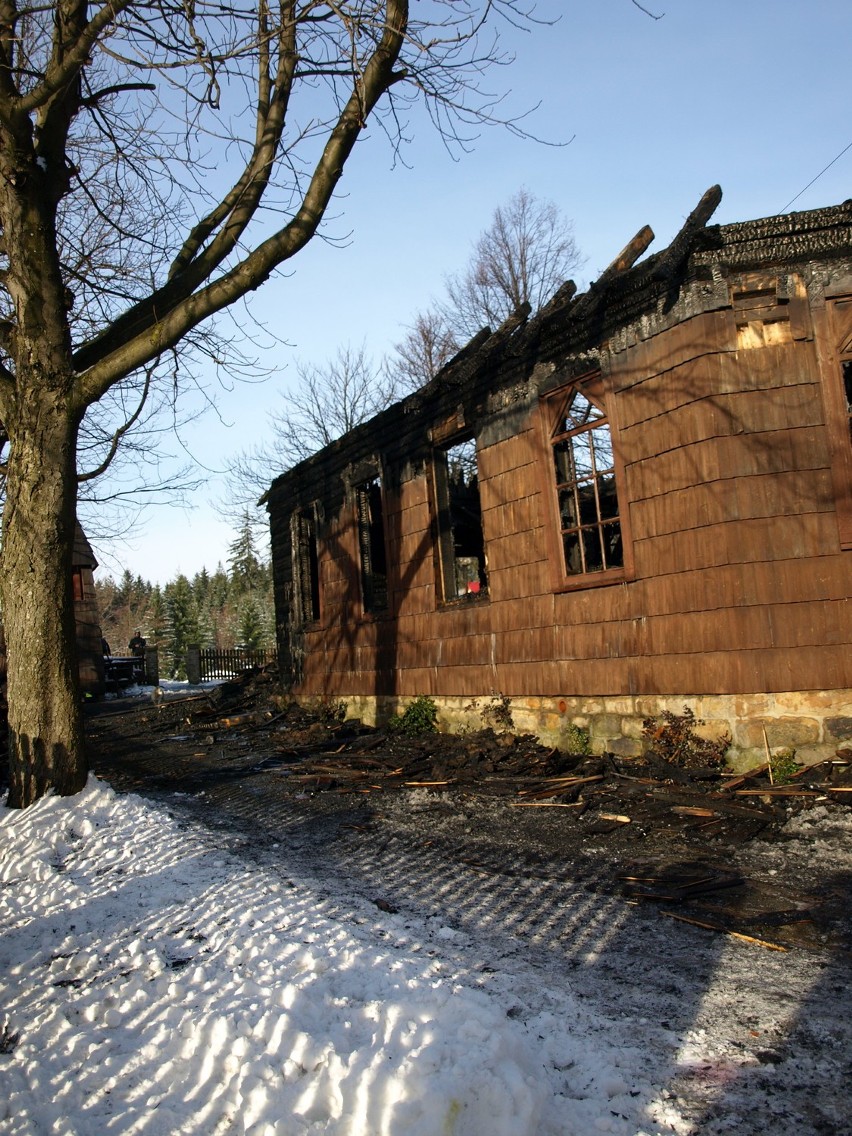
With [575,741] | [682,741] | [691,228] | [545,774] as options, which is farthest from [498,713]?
[691,228]

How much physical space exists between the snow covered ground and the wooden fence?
89.3ft

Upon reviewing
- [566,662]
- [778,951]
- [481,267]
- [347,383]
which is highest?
[481,267]

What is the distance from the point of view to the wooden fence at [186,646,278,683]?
31719 mm

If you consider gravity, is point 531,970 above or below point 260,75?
below

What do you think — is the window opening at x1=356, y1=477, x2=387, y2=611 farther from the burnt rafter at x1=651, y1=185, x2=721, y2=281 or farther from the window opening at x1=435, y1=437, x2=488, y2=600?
the burnt rafter at x1=651, y1=185, x2=721, y2=281

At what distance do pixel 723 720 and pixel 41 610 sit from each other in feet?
20.7

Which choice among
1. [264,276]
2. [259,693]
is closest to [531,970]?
[264,276]

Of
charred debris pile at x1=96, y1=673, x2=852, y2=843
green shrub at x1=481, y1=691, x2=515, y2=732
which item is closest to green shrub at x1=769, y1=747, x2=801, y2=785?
charred debris pile at x1=96, y1=673, x2=852, y2=843

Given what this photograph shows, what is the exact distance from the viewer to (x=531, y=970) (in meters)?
3.82

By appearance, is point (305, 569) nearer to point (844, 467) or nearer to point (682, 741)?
point (682, 741)

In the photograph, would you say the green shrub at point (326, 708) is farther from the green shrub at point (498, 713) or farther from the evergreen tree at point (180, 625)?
the evergreen tree at point (180, 625)

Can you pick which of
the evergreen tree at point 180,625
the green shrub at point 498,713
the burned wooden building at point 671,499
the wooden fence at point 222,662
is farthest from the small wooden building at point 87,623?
the evergreen tree at point 180,625

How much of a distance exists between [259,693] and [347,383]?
22.8m

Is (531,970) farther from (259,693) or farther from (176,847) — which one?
(259,693)
